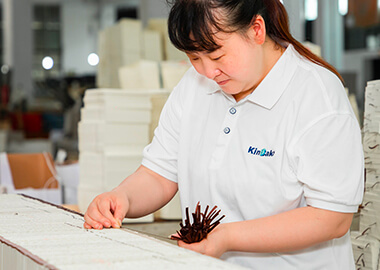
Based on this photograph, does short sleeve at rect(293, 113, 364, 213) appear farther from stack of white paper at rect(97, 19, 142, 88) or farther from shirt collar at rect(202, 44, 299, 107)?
stack of white paper at rect(97, 19, 142, 88)

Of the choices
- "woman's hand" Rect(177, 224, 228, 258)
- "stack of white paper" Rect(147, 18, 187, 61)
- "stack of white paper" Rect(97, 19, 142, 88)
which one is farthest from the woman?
"stack of white paper" Rect(97, 19, 142, 88)

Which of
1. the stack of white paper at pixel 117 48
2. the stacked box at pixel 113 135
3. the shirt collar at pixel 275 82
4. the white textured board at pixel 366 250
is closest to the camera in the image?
the shirt collar at pixel 275 82

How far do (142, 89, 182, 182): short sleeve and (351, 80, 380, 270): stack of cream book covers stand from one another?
52cm

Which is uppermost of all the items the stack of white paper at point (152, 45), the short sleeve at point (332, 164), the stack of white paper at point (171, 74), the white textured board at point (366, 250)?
the stack of white paper at point (152, 45)

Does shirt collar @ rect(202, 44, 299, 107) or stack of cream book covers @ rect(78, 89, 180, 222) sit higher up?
shirt collar @ rect(202, 44, 299, 107)

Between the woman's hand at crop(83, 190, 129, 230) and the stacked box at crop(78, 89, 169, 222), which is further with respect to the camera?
the stacked box at crop(78, 89, 169, 222)

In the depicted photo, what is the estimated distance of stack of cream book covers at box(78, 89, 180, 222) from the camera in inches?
82.5

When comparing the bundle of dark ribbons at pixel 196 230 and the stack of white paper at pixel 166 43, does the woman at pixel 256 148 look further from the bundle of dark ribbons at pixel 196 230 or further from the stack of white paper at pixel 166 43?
the stack of white paper at pixel 166 43

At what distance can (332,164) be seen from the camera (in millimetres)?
1077

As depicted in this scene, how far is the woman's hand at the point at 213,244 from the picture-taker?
0.99 m

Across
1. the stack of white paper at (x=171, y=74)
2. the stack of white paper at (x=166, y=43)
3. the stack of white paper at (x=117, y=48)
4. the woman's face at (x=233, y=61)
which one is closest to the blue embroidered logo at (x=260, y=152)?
the woman's face at (x=233, y=61)

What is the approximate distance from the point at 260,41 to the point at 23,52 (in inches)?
441

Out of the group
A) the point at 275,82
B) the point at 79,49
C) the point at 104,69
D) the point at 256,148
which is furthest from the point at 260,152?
the point at 79,49

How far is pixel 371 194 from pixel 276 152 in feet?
1.57
